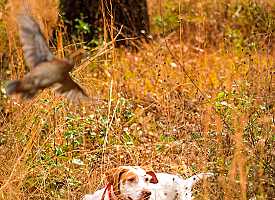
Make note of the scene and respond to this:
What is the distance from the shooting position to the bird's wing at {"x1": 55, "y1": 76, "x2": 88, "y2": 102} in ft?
11.1

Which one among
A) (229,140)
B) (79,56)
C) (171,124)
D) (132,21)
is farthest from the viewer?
(132,21)

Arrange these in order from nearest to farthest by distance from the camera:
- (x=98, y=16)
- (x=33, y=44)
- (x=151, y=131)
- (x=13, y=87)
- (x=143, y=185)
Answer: (x=13, y=87) → (x=33, y=44) → (x=143, y=185) → (x=151, y=131) → (x=98, y=16)

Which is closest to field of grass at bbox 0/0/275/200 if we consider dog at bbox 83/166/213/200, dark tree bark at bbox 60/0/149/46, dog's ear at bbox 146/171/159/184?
dog at bbox 83/166/213/200

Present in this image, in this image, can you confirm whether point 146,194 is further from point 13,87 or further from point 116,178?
point 13,87

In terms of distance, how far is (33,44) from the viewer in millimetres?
3469

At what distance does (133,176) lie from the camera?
3646mm

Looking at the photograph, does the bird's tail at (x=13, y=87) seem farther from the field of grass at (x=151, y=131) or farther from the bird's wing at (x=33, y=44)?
the field of grass at (x=151, y=131)

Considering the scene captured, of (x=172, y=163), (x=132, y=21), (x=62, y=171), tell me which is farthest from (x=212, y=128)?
(x=132, y=21)

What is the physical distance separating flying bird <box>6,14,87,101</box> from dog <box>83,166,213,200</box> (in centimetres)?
47

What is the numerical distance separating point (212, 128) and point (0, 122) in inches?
56.6

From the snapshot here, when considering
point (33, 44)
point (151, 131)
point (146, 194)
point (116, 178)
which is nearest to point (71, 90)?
point (33, 44)

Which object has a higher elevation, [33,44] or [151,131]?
[33,44]

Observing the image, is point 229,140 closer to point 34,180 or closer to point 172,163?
point 172,163

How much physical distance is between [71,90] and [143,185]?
60 centimetres
